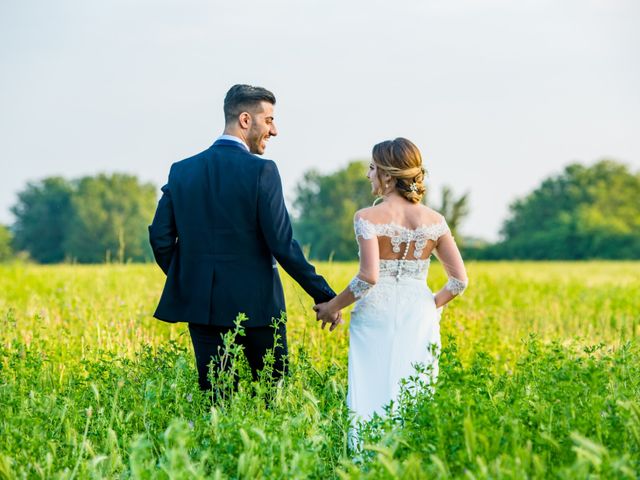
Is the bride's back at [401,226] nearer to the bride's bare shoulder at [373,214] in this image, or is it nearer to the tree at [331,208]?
the bride's bare shoulder at [373,214]

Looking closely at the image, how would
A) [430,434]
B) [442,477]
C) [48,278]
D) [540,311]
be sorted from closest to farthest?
[442,477]
[430,434]
[540,311]
[48,278]

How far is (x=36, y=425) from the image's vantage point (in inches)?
163

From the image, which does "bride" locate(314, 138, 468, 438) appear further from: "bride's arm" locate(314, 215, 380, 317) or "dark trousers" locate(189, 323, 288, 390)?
"dark trousers" locate(189, 323, 288, 390)

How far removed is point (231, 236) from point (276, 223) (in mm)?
320

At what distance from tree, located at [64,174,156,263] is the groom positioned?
161ft

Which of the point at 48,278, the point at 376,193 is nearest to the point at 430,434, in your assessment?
the point at 376,193

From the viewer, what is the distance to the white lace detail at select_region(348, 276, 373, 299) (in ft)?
15.6

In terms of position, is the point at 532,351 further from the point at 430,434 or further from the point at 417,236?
the point at 430,434

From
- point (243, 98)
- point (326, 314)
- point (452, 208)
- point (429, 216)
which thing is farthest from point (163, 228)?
point (452, 208)

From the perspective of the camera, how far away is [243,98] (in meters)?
5.00

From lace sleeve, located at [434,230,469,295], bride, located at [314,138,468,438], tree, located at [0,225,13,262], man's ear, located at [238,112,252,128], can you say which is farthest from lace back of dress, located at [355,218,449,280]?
tree, located at [0,225,13,262]

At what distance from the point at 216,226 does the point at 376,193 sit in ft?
3.51

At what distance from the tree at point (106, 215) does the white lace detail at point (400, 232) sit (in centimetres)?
4970

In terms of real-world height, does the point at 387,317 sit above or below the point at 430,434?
above
